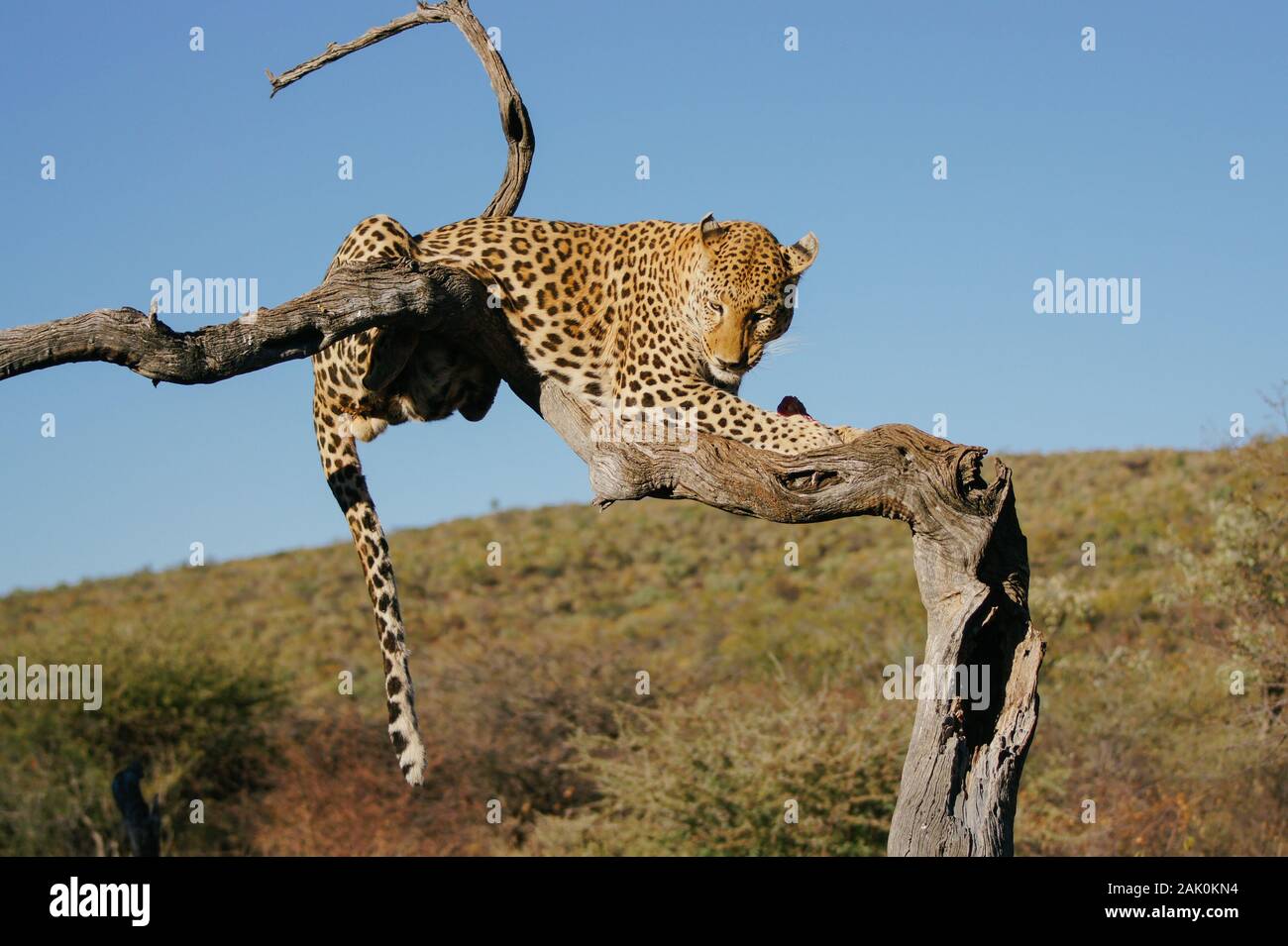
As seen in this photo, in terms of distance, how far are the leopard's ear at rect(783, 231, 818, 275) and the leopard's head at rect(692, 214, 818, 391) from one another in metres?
0.14

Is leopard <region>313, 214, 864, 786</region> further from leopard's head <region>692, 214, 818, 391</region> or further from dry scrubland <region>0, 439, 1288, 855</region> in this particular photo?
dry scrubland <region>0, 439, 1288, 855</region>

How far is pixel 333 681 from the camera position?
3706 centimetres

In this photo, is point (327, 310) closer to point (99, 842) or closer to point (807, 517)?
point (807, 517)

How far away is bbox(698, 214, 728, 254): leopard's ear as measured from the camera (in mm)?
8820

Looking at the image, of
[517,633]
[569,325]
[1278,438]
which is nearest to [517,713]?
[517,633]

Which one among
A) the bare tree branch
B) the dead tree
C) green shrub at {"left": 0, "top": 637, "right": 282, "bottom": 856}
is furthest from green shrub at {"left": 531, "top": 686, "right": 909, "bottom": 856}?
the dead tree

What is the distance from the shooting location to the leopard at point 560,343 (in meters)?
8.43

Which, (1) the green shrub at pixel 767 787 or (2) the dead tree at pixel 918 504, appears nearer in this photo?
(2) the dead tree at pixel 918 504

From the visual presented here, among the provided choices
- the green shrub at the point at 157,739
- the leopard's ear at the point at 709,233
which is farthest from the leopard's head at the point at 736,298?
the green shrub at the point at 157,739

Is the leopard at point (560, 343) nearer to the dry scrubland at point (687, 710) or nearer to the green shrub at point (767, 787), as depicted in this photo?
the green shrub at point (767, 787)

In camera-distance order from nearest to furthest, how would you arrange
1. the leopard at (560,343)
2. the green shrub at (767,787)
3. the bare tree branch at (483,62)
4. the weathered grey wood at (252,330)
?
the weathered grey wood at (252,330) → the leopard at (560,343) → the bare tree branch at (483,62) → the green shrub at (767,787)

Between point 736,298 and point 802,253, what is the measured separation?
1.00 m

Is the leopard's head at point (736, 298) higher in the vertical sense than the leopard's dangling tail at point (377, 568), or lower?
higher

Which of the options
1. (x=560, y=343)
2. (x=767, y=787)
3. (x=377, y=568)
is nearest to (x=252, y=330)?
(x=377, y=568)
